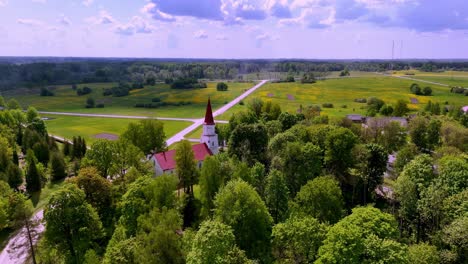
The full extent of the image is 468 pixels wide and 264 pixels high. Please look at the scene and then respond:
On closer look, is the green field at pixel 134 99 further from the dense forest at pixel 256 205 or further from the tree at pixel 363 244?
the tree at pixel 363 244

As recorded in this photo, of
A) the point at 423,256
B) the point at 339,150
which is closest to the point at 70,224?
the point at 423,256

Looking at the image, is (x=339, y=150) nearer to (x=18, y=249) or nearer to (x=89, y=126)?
(x=18, y=249)

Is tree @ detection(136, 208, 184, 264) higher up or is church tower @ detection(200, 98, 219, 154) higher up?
church tower @ detection(200, 98, 219, 154)

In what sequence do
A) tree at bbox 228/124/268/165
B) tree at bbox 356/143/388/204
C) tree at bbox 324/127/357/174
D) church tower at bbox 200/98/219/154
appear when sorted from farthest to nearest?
church tower at bbox 200/98/219/154 < tree at bbox 228/124/268/165 < tree at bbox 324/127/357/174 < tree at bbox 356/143/388/204

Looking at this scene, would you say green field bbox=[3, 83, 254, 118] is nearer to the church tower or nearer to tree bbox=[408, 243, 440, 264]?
the church tower

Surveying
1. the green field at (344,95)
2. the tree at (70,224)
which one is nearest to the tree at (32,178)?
the tree at (70,224)

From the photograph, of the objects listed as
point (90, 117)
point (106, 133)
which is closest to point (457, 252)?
point (106, 133)

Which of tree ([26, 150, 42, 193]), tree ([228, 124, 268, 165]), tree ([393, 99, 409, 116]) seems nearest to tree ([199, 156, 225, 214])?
tree ([228, 124, 268, 165])
